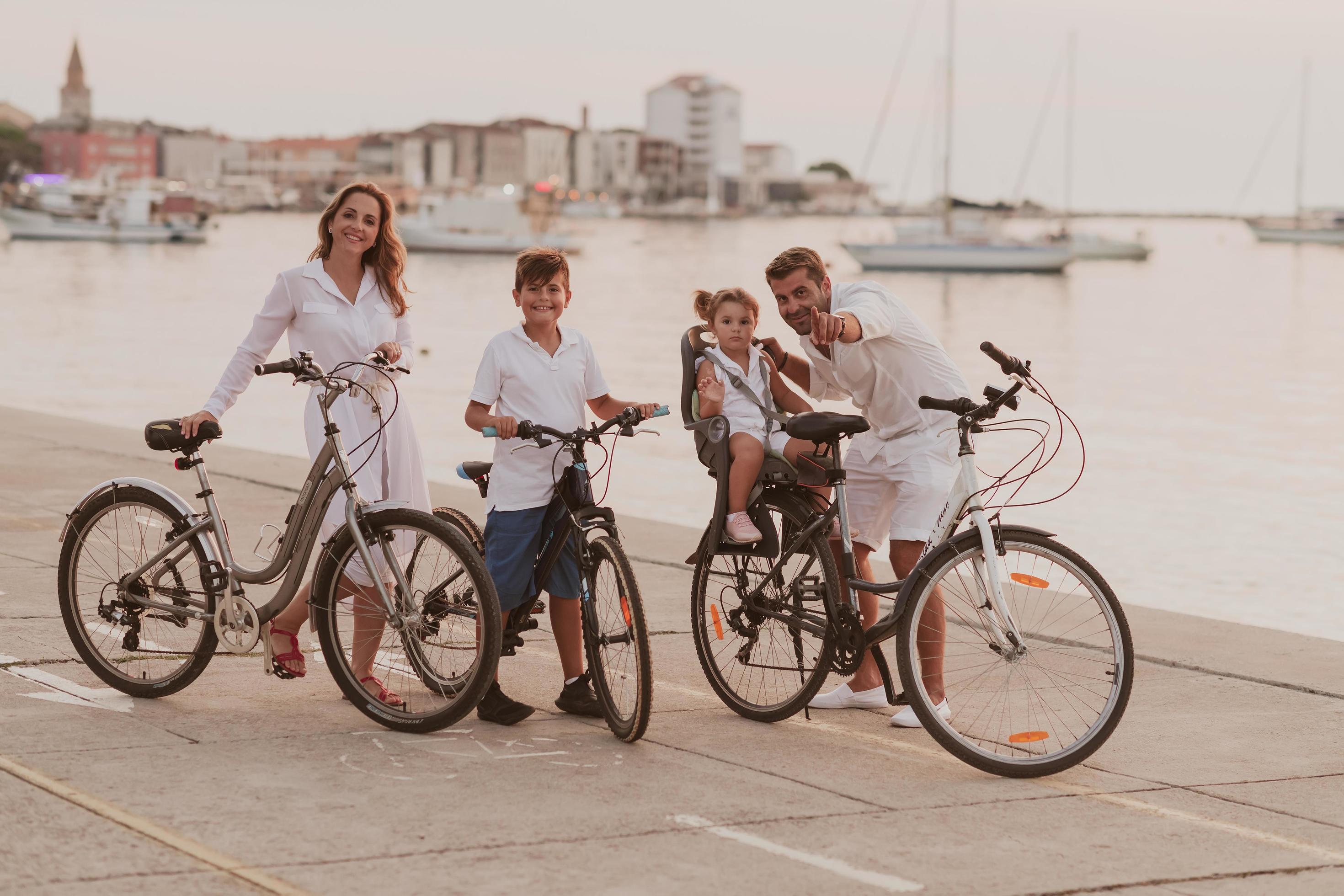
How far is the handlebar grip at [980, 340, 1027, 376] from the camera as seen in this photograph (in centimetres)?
511

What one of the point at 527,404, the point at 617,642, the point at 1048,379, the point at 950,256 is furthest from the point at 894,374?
the point at 950,256

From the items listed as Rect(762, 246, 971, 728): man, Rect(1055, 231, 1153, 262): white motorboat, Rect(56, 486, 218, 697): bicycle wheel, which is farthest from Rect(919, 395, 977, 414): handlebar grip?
Rect(1055, 231, 1153, 262): white motorboat

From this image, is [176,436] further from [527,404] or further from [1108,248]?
[1108,248]

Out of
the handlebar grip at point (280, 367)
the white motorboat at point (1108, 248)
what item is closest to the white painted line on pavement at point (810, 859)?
the handlebar grip at point (280, 367)

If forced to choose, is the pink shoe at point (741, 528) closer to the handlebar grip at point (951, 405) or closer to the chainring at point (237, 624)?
the handlebar grip at point (951, 405)

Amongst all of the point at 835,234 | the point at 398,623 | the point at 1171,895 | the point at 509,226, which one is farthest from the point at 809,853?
the point at 835,234

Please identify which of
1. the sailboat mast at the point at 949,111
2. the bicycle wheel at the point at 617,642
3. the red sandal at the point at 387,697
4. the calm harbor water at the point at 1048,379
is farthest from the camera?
the sailboat mast at the point at 949,111

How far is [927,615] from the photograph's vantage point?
5387 millimetres

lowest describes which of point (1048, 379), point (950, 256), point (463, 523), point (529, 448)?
point (1048, 379)

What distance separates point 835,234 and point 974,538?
19300cm

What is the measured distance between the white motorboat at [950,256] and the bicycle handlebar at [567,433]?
80.0 meters

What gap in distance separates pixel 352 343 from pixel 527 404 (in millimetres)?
677

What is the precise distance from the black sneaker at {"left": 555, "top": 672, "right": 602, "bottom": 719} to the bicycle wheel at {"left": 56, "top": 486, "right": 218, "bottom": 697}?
1162mm

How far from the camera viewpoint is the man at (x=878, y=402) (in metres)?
5.69
